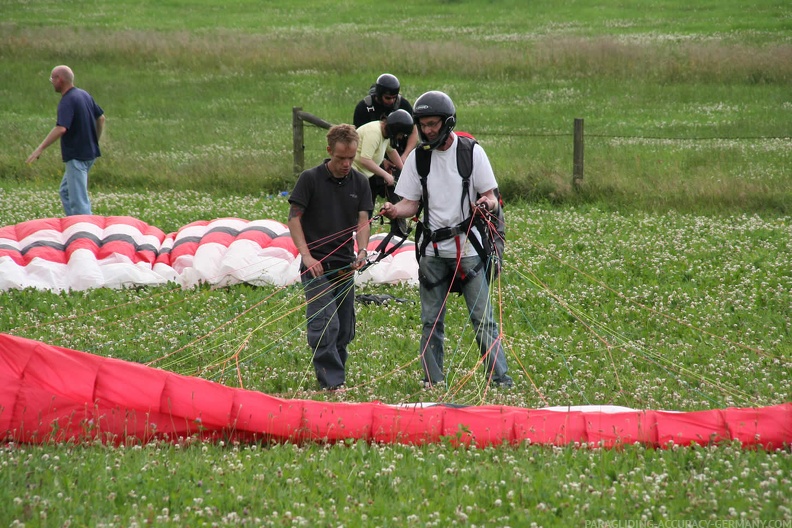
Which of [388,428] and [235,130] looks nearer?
[388,428]

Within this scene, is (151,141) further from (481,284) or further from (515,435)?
(515,435)

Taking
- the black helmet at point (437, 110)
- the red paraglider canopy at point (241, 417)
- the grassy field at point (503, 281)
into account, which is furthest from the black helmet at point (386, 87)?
the red paraglider canopy at point (241, 417)

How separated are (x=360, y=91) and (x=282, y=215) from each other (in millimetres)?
14400

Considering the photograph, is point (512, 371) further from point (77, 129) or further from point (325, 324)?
point (77, 129)

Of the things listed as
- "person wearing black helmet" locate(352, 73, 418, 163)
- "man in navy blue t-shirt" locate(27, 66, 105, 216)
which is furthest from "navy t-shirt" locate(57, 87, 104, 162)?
"person wearing black helmet" locate(352, 73, 418, 163)

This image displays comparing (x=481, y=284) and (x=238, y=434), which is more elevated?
(x=481, y=284)

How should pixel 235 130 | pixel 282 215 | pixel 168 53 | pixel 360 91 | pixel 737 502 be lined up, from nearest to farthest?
1. pixel 737 502
2. pixel 282 215
3. pixel 235 130
4. pixel 360 91
5. pixel 168 53

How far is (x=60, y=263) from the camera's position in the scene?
1134cm

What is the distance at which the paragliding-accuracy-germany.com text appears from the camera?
4684 millimetres

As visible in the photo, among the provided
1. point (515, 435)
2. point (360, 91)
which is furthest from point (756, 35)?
point (515, 435)

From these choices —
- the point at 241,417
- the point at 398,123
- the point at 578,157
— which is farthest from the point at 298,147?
the point at 241,417

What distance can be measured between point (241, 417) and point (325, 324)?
1.66m

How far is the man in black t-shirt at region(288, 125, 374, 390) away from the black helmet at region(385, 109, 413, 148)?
7.41 ft

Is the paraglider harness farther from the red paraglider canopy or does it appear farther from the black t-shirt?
the red paraglider canopy
